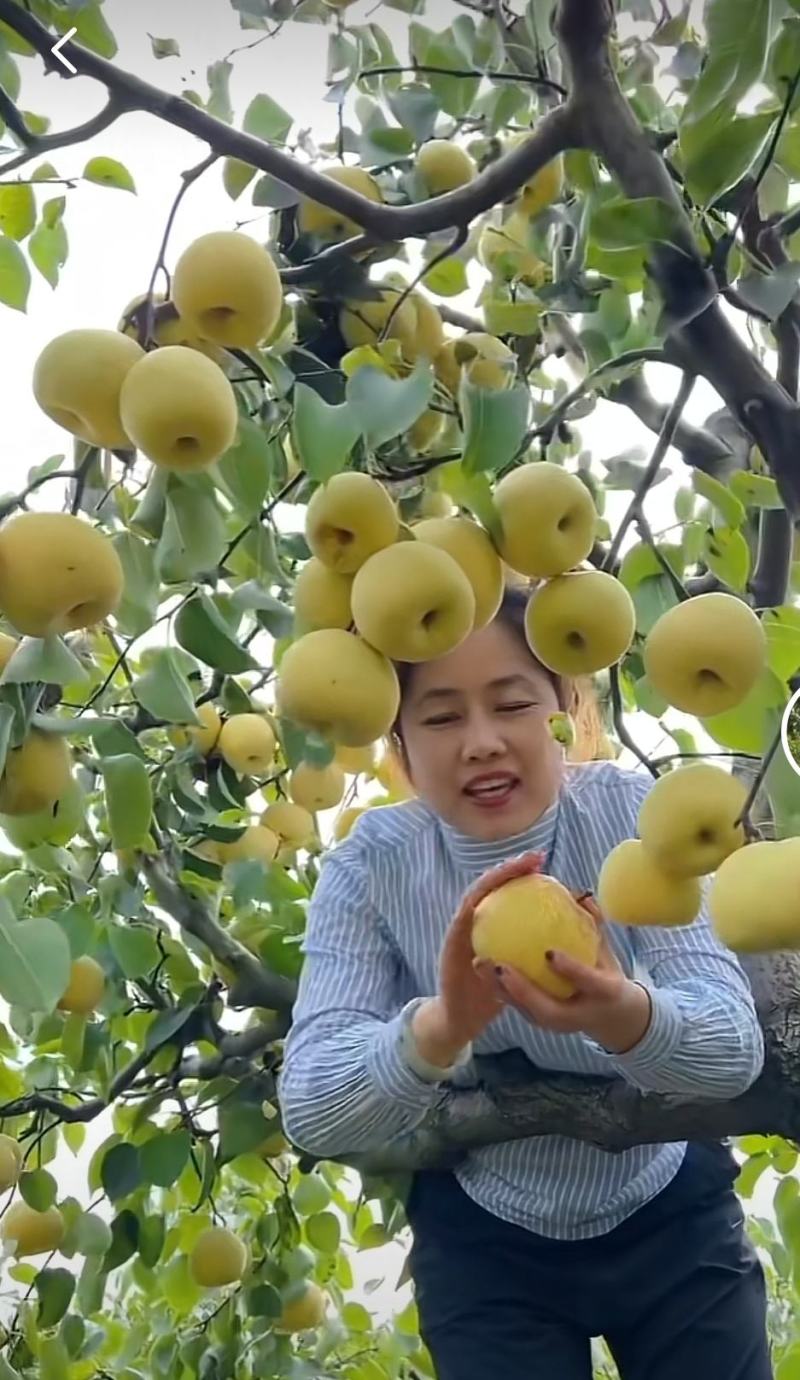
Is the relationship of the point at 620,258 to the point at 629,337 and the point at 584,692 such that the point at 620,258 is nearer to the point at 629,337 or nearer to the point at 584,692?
the point at 629,337

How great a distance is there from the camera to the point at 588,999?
0.54 metres

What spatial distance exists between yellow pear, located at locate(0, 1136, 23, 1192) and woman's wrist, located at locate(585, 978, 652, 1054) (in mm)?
512

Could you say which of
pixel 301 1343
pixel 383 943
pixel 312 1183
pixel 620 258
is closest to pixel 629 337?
pixel 620 258

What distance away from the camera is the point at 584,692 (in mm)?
848

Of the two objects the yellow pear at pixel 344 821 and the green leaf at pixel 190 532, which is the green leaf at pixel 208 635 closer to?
the green leaf at pixel 190 532

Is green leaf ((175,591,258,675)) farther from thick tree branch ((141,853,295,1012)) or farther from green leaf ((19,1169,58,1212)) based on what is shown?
green leaf ((19,1169,58,1212))

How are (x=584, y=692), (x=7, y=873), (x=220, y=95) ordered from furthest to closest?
(x=7, y=873)
(x=584, y=692)
(x=220, y=95)

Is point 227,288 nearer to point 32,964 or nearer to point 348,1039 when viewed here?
point 32,964

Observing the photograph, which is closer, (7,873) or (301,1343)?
(7,873)

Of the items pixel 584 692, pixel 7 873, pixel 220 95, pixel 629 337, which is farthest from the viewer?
pixel 7 873

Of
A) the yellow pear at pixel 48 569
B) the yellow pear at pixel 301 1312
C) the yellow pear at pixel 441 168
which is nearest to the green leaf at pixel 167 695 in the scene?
the yellow pear at pixel 48 569

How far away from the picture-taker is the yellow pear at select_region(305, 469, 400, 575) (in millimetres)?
426

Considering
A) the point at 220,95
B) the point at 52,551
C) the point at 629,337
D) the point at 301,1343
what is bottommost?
the point at 301,1343

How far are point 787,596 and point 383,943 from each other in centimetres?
32
